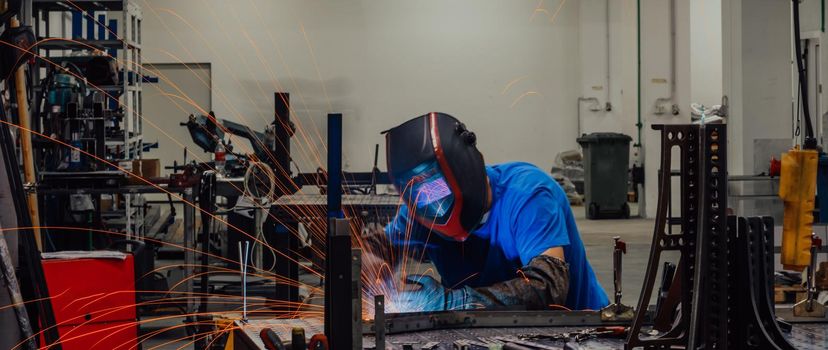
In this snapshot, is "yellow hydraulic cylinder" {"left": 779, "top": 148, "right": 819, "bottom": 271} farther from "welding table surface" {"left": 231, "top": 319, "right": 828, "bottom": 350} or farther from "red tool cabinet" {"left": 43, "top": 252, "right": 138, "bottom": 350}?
"red tool cabinet" {"left": 43, "top": 252, "right": 138, "bottom": 350}

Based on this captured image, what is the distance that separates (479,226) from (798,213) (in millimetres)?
1091

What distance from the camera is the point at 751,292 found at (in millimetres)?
2041

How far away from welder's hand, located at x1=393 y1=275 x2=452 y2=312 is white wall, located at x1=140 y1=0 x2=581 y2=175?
429 inches

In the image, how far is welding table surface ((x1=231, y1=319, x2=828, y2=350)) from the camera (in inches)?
95.4

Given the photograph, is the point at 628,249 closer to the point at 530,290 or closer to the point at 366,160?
the point at 366,160

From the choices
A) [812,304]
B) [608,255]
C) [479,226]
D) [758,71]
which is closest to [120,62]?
[608,255]

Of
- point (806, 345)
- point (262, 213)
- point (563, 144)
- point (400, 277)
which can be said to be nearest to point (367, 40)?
point (563, 144)

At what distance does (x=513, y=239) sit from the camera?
135 inches

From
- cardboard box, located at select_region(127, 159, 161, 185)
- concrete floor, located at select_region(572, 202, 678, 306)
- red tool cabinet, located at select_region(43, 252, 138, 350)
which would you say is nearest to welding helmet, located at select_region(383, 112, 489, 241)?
red tool cabinet, located at select_region(43, 252, 138, 350)

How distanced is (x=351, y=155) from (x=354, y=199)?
8011mm

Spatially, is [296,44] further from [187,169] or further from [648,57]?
[187,169]

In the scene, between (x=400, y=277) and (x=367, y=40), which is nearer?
(x=400, y=277)

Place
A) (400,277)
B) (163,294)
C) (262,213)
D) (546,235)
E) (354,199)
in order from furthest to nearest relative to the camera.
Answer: (262,213) < (163,294) < (354,199) < (400,277) < (546,235)

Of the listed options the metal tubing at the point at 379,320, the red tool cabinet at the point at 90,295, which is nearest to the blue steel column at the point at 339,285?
the metal tubing at the point at 379,320
